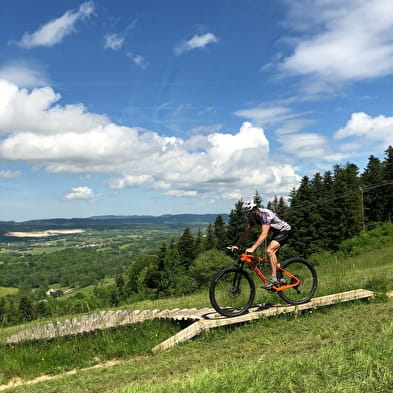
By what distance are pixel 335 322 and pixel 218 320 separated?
7.37 ft

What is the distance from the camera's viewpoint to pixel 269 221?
27.7ft

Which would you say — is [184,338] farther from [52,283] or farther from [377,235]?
[52,283]

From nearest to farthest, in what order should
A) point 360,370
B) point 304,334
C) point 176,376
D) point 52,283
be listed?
point 360,370
point 176,376
point 304,334
point 52,283

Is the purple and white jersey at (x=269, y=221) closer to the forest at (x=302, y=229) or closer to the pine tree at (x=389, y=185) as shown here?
the forest at (x=302, y=229)

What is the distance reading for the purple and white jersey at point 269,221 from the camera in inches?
331

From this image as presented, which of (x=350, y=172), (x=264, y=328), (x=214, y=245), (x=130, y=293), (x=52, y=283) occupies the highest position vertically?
(x=350, y=172)

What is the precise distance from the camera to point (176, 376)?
498cm

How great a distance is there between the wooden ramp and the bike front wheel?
0.22 meters

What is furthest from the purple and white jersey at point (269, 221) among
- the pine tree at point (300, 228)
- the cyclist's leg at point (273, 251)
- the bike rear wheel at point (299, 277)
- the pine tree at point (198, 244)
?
the pine tree at point (198, 244)

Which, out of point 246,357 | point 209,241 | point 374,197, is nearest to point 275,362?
point 246,357

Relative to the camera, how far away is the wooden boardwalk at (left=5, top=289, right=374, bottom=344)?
7711 mm

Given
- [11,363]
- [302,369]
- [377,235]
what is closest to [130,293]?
[377,235]

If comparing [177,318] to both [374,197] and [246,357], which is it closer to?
[246,357]

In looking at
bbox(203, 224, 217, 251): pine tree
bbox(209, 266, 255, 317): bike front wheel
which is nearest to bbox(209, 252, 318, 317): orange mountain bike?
bbox(209, 266, 255, 317): bike front wheel
